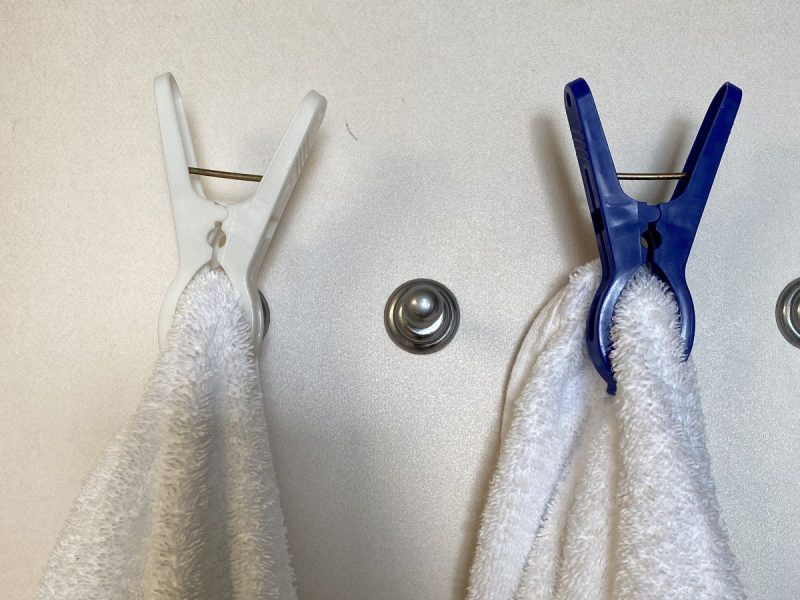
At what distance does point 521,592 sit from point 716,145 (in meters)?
0.27

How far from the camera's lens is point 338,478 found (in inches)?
17.1

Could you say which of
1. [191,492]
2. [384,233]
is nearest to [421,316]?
[384,233]

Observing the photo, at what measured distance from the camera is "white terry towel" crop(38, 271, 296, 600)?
0.34 metres

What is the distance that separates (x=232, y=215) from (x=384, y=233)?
10 cm

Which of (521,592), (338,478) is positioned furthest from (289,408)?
(521,592)

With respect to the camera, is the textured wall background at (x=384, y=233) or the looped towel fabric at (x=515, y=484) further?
the textured wall background at (x=384, y=233)

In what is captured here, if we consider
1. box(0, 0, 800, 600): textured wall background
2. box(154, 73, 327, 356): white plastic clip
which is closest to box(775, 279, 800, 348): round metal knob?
box(0, 0, 800, 600): textured wall background

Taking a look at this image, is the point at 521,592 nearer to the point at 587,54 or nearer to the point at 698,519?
the point at 698,519

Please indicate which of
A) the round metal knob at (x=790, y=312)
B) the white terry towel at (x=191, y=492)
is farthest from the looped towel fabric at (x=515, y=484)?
Result: the round metal knob at (x=790, y=312)

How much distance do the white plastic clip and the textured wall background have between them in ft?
0.17

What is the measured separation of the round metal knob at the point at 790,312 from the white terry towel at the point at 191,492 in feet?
1.10

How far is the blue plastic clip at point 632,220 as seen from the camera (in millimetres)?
350

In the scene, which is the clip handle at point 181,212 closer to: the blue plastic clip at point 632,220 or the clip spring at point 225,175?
the clip spring at point 225,175

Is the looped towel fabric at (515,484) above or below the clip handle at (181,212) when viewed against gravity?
below
